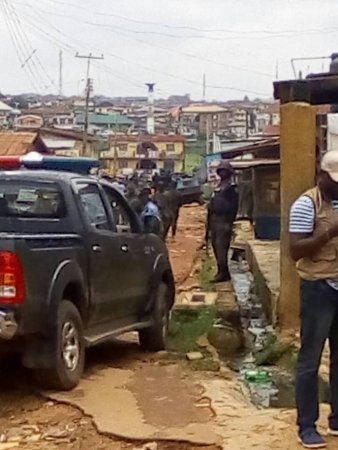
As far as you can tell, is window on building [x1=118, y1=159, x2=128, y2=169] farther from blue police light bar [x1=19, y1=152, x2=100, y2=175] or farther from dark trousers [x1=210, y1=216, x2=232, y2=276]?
dark trousers [x1=210, y1=216, x2=232, y2=276]

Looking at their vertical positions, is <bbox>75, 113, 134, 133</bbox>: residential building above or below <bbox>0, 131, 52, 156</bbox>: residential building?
above

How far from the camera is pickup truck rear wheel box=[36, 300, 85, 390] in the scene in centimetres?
833

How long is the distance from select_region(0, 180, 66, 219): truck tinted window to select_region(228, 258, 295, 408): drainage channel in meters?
2.24

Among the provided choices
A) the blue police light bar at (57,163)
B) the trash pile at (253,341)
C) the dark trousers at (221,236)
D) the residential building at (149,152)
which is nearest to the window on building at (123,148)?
the residential building at (149,152)

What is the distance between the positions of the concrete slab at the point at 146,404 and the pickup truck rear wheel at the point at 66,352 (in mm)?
98

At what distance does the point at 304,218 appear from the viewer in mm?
6195

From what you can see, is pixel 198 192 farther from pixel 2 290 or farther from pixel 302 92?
pixel 2 290

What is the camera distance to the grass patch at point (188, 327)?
40.4ft

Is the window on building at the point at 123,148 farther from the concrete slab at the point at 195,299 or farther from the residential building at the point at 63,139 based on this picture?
the concrete slab at the point at 195,299

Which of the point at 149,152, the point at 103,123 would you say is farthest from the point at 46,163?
the point at 103,123

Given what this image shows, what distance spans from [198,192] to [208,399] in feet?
151

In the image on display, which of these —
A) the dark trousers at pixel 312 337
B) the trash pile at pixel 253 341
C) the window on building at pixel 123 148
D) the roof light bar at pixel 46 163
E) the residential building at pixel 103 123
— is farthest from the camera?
the residential building at pixel 103 123

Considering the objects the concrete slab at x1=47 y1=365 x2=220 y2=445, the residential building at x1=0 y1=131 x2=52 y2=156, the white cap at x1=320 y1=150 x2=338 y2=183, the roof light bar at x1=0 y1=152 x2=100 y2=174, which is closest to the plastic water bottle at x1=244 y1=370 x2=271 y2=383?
the concrete slab at x1=47 y1=365 x2=220 y2=445

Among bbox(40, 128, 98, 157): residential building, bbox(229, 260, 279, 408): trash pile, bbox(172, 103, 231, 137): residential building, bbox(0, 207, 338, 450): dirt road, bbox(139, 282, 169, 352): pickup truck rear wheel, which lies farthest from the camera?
bbox(172, 103, 231, 137): residential building
